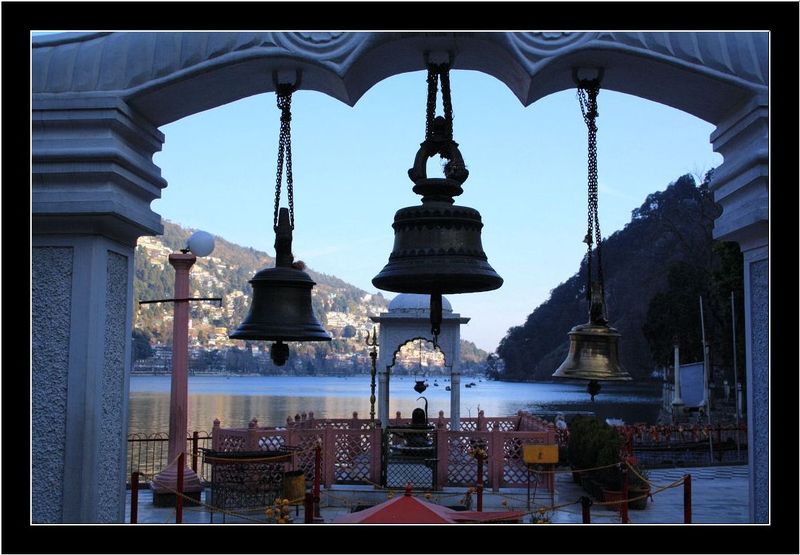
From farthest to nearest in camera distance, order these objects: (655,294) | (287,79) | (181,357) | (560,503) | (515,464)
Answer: (655,294) → (515,464) → (560,503) → (181,357) → (287,79)

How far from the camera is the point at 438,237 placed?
5.17m

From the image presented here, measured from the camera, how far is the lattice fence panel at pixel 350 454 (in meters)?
14.6

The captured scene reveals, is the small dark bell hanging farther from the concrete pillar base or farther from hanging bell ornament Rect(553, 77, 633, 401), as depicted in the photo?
the concrete pillar base

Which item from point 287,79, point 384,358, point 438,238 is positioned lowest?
point 384,358

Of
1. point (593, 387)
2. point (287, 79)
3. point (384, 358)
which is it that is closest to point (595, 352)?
point (593, 387)

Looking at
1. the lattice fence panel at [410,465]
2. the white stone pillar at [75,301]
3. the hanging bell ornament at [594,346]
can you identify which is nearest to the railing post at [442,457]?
the lattice fence panel at [410,465]

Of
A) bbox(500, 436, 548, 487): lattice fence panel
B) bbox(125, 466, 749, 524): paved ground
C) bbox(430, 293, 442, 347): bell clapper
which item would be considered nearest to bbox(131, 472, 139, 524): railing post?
bbox(125, 466, 749, 524): paved ground

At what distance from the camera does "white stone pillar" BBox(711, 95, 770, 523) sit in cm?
544

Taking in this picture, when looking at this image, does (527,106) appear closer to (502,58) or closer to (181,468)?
(502,58)

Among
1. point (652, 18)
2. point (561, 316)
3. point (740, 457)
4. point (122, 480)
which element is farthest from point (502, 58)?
point (561, 316)

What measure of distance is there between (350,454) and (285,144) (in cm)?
962

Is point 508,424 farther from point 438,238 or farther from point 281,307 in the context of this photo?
point 438,238

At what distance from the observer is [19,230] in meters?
4.92

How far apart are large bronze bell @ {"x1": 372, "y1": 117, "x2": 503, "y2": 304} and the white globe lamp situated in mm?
8148
